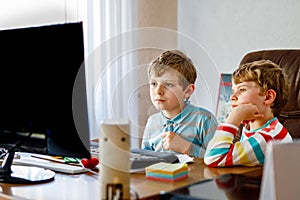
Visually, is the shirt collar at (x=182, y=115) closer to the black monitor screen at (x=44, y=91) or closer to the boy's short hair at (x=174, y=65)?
the boy's short hair at (x=174, y=65)

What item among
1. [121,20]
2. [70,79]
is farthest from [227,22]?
[70,79]

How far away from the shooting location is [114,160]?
3.90 ft

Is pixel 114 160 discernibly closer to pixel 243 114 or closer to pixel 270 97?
pixel 243 114

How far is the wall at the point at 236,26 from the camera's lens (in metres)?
3.14

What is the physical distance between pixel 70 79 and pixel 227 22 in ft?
7.08

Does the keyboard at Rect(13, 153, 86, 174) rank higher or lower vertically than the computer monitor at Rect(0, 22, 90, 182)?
lower

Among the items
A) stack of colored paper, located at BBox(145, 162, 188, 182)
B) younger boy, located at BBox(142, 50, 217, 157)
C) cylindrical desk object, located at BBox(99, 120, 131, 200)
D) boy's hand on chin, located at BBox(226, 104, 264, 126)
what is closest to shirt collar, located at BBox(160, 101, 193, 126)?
younger boy, located at BBox(142, 50, 217, 157)

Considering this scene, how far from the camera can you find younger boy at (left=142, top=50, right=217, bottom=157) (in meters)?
1.71

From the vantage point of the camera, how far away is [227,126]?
1.58 meters

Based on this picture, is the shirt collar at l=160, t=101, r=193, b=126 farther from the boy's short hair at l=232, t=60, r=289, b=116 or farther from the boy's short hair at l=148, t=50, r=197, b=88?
the boy's short hair at l=232, t=60, r=289, b=116

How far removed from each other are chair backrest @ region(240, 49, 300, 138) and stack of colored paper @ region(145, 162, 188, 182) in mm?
944

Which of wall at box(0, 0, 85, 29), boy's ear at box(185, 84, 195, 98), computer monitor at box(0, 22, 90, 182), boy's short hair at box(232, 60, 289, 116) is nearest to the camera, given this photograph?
computer monitor at box(0, 22, 90, 182)

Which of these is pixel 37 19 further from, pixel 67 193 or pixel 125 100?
pixel 67 193

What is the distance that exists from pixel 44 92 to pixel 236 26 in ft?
6.95
